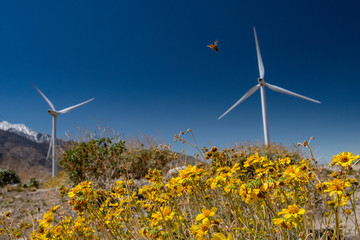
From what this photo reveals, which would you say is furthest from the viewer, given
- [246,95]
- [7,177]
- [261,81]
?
[7,177]

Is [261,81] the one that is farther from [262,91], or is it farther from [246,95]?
[246,95]

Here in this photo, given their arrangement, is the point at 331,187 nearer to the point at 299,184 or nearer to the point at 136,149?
the point at 299,184

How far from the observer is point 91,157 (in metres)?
9.65

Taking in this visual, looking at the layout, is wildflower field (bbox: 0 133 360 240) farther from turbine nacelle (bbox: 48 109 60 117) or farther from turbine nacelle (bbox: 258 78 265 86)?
turbine nacelle (bbox: 48 109 60 117)

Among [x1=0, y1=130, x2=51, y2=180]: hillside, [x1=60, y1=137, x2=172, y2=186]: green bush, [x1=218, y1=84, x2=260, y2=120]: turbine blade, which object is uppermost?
[x1=0, y1=130, x2=51, y2=180]: hillside

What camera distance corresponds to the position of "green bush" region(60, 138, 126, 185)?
380 inches

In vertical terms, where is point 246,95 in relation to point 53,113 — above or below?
above

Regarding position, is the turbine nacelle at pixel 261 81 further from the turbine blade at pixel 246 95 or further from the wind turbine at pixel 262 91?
the turbine blade at pixel 246 95

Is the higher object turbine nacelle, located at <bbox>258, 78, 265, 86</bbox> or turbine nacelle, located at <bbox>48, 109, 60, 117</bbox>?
turbine nacelle, located at <bbox>258, 78, 265, 86</bbox>

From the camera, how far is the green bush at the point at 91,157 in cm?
965

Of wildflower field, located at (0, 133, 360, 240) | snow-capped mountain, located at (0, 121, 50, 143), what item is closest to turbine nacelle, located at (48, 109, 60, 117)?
wildflower field, located at (0, 133, 360, 240)

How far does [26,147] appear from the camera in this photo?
3553 inches

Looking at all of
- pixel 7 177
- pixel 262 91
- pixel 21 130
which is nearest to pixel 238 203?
pixel 262 91

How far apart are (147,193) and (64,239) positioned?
1.03 meters
